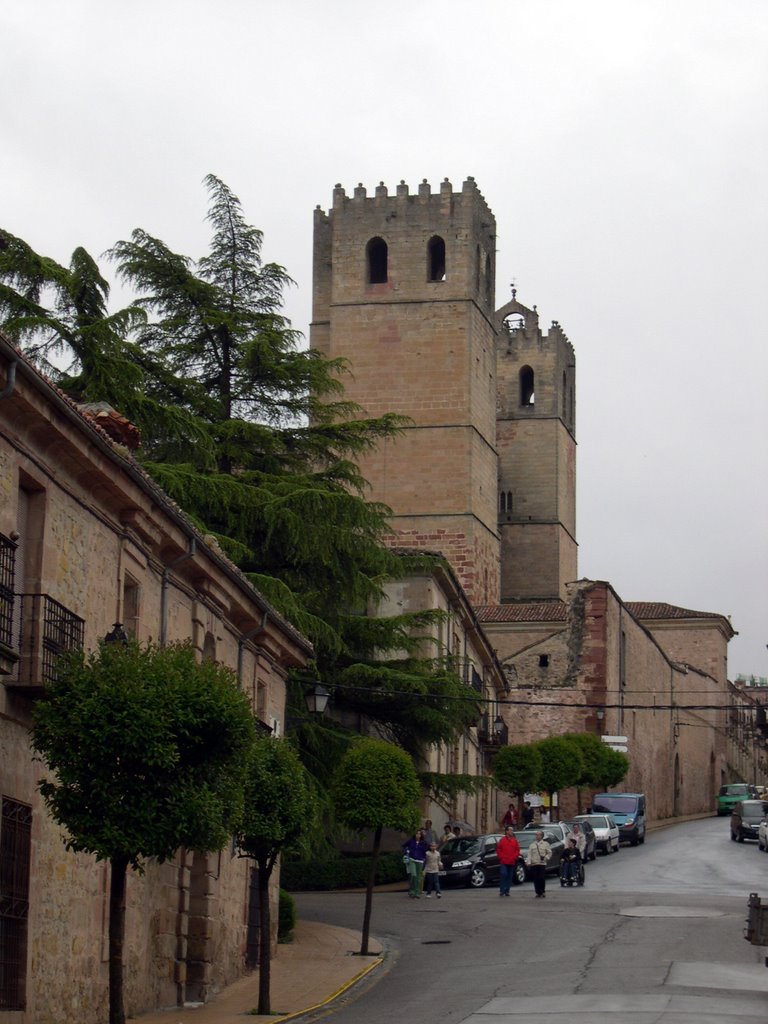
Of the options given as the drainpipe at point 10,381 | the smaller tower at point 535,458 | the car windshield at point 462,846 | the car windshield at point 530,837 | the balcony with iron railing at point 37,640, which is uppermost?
the smaller tower at point 535,458

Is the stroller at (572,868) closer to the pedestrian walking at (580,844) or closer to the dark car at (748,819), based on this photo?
the pedestrian walking at (580,844)

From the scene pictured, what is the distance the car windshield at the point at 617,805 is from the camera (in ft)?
162

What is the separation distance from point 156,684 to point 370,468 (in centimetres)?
6023

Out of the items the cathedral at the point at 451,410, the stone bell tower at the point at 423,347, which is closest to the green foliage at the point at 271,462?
the cathedral at the point at 451,410

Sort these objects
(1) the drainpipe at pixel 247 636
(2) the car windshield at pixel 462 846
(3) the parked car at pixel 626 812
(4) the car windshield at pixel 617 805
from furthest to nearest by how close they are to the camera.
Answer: (4) the car windshield at pixel 617 805
(3) the parked car at pixel 626 812
(2) the car windshield at pixel 462 846
(1) the drainpipe at pixel 247 636

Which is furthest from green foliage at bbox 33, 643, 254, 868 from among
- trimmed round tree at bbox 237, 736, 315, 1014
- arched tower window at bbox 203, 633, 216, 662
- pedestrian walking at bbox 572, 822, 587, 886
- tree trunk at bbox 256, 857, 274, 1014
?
pedestrian walking at bbox 572, 822, 587, 886

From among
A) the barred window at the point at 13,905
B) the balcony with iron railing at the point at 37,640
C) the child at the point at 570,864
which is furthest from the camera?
the child at the point at 570,864

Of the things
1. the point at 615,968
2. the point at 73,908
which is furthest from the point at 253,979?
the point at 73,908

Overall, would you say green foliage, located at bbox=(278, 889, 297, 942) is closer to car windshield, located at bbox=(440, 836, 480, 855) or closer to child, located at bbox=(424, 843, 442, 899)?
child, located at bbox=(424, 843, 442, 899)

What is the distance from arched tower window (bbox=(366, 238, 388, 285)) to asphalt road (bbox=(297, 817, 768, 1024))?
42818 millimetres

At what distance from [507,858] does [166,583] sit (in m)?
14.5

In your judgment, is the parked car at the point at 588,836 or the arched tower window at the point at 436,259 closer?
the parked car at the point at 588,836

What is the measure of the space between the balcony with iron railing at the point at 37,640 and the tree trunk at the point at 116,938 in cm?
165

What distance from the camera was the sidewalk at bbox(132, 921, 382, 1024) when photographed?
19.1 meters
